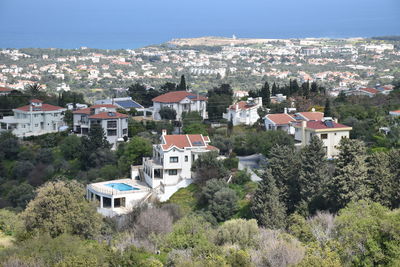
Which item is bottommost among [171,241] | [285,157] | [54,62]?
[171,241]

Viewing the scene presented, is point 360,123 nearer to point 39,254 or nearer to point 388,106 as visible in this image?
point 388,106

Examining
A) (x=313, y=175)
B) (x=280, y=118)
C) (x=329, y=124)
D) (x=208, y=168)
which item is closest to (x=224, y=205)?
(x=313, y=175)

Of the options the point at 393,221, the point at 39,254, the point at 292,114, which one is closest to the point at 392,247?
the point at 393,221

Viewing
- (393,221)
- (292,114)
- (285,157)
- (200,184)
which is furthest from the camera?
(292,114)

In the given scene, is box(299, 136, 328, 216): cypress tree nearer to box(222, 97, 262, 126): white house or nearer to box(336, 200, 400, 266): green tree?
box(336, 200, 400, 266): green tree

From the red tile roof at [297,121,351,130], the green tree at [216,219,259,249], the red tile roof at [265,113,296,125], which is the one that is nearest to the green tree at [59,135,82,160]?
the red tile roof at [265,113,296,125]

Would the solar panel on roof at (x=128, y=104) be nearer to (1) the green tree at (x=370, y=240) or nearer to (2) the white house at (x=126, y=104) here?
(2) the white house at (x=126, y=104)

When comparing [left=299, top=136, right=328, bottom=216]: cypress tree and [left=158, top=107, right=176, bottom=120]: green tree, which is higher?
[left=158, top=107, right=176, bottom=120]: green tree
